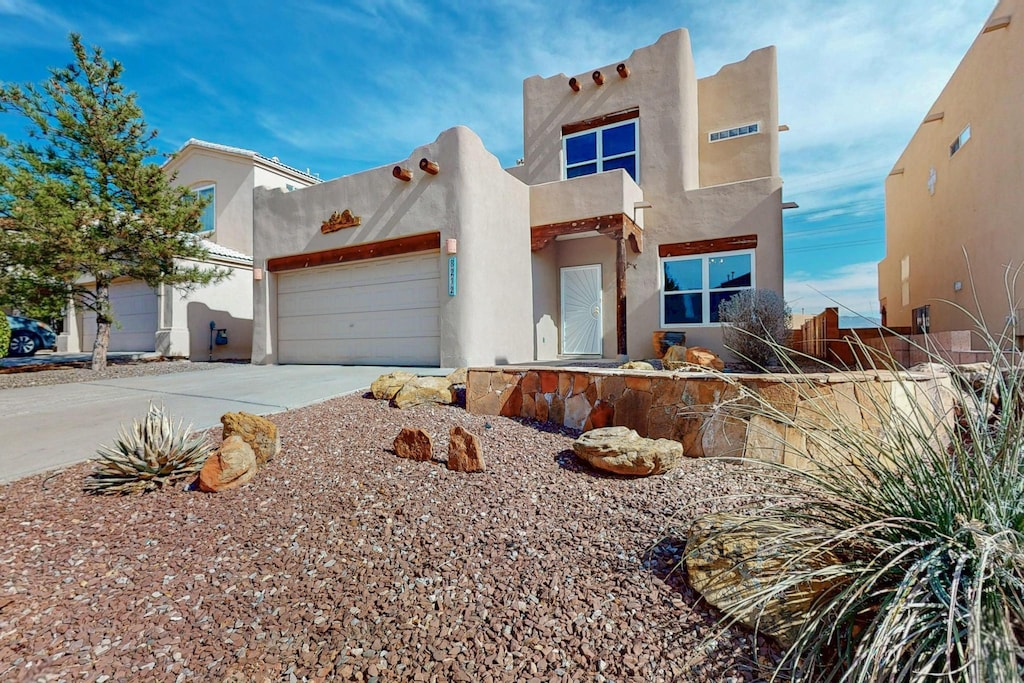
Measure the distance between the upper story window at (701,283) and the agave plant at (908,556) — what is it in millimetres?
8620

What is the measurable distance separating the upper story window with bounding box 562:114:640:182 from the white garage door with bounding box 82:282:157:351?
12422 mm

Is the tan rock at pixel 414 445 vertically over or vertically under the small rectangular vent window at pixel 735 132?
under

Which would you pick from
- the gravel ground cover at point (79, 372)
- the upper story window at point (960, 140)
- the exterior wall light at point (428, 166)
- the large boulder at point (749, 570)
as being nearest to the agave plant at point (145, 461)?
the large boulder at point (749, 570)

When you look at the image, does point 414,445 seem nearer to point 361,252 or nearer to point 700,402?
point 700,402

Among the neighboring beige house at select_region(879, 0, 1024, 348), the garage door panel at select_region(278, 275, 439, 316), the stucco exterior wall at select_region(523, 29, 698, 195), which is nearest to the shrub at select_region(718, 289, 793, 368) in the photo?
the neighboring beige house at select_region(879, 0, 1024, 348)

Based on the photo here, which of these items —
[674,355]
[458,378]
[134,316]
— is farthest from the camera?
[134,316]

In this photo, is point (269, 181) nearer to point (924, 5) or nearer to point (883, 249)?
point (924, 5)

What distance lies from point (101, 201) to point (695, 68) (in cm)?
1444

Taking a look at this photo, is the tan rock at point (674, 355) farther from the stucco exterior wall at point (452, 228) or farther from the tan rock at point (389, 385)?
the tan rock at point (389, 385)

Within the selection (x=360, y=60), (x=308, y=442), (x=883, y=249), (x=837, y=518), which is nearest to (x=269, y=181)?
(x=360, y=60)

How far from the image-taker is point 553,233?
11.1 meters

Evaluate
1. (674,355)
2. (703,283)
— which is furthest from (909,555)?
(703,283)

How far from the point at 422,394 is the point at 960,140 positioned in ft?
40.7

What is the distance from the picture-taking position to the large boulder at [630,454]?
337 centimetres
